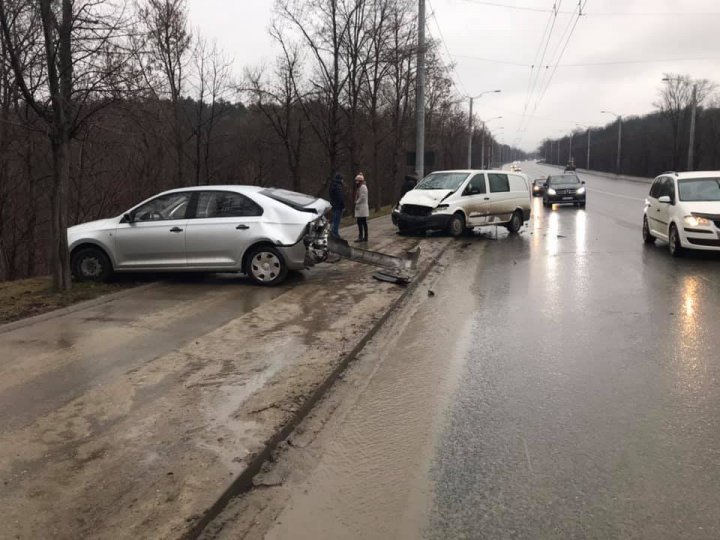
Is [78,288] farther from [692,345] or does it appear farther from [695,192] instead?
[695,192]

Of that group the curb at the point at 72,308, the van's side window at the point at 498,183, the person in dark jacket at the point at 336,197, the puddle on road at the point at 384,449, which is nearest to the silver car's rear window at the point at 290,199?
the curb at the point at 72,308

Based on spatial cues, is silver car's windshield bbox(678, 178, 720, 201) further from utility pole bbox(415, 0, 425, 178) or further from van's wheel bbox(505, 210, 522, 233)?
utility pole bbox(415, 0, 425, 178)

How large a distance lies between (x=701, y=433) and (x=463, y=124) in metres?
59.1

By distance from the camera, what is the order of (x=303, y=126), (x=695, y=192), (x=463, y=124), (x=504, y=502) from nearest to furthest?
(x=504, y=502) < (x=695, y=192) < (x=303, y=126) < (x=463, y=124)

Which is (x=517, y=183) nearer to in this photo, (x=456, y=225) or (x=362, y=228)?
(x=456, y=225)

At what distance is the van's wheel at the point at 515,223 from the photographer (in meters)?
18.6

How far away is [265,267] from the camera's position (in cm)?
979

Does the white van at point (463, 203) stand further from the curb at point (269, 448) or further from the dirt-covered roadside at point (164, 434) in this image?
the dirt-covered roadside at point (164, 434)

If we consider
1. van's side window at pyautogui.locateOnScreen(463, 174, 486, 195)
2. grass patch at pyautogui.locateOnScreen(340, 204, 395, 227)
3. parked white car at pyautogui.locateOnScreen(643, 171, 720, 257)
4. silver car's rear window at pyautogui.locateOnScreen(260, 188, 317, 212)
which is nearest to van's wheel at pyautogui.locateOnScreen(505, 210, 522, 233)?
van's side window at pyautogui.locateOnScreen(463, 174, 486, 195)

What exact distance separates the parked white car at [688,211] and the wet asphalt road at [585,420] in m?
2.94

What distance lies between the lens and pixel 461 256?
557 inches

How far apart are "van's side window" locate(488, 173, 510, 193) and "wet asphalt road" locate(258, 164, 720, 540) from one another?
9715 mm

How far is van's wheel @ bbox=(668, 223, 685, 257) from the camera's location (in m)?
12.7

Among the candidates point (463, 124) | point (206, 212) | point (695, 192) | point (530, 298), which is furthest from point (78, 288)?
point (463, 124)
